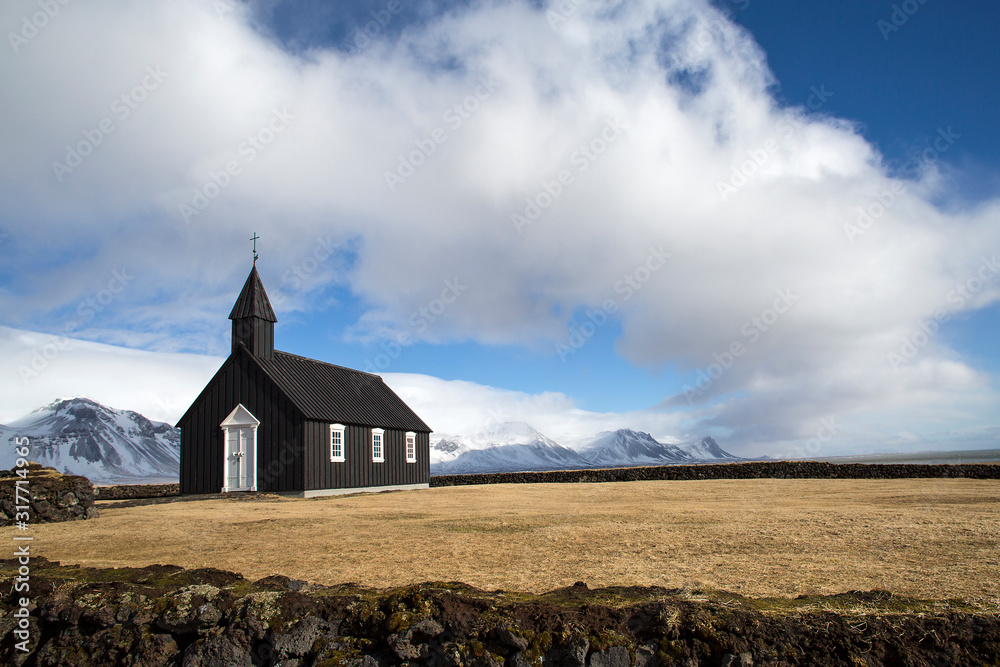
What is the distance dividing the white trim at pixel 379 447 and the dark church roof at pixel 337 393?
340mm

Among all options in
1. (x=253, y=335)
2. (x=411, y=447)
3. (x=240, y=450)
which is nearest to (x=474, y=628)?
(x=240, y=450)

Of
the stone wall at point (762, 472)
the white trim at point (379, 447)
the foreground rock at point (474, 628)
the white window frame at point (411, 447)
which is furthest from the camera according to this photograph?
the white window frame at point (411, 447)

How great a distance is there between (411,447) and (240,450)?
10.1 metres

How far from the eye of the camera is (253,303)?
31.0 m

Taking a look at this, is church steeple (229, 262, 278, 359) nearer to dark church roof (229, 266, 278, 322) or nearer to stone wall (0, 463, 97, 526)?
dark church roof (229, 266, 278, 322)

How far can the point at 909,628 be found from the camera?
4.82m

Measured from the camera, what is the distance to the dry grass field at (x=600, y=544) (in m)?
8.37

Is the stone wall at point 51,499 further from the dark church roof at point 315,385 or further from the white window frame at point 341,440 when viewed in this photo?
the white window frame at point 341,440

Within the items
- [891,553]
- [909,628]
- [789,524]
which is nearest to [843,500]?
[789,524]

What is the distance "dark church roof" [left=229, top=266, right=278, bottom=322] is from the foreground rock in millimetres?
24466

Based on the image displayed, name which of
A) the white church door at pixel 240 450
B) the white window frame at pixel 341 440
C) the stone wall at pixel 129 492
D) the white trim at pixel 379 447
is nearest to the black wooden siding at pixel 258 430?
the white church door at pixel 240 450

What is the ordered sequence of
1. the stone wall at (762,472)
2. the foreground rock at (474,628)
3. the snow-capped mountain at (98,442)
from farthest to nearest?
the snow-capped mountain at (98,442) < the stone wall at (762,472) < the foreground rock at (474,628)

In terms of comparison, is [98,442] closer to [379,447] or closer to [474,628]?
[379,447]

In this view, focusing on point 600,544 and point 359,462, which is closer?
point 600,544
